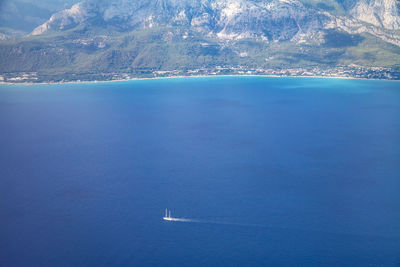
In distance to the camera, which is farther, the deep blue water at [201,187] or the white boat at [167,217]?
the white boat at [167,217]

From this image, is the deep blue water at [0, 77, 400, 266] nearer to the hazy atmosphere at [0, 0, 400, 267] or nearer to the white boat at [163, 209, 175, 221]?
the hazy atmosphere at [0, 0, 400, 267]

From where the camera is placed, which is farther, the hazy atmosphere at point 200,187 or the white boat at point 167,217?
the white boat at point 167,217

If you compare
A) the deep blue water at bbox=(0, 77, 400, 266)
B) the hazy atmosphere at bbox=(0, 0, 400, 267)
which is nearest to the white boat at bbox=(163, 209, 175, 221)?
the hazy atmosphere at bbox=(0, 0, 400, 267)

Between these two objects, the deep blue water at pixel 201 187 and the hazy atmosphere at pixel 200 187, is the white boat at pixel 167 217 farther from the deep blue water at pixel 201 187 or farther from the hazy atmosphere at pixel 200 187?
the deep blue water at pixel 201 187

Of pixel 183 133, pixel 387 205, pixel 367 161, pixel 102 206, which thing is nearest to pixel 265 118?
pixel 183 133

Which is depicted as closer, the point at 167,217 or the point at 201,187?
the point at 167,217

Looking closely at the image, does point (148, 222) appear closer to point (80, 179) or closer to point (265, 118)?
point (80, 179)

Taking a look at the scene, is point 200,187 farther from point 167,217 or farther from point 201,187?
point 167,217

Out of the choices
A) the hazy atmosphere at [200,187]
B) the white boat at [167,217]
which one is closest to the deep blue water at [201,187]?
the hazy atmosphere at [200,187]

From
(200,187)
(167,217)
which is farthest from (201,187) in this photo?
(167,217)
